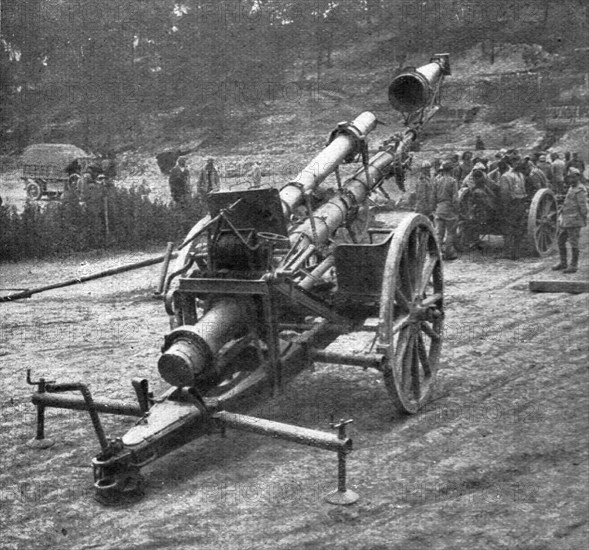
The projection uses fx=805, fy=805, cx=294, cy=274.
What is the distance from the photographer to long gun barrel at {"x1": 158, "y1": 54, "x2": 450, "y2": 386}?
4.54 metres

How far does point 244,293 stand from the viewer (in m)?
4.82

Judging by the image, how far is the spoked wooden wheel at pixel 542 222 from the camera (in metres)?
11.6

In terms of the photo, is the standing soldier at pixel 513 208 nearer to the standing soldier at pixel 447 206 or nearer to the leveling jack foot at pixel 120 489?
the standing soldier at pixel 447 206

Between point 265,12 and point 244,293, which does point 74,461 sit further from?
point 265,12

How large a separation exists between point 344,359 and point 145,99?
29.4m

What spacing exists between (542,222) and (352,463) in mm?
8163

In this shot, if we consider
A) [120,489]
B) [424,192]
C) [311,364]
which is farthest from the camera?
[424,192]

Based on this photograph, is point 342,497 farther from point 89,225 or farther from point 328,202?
point 89,225

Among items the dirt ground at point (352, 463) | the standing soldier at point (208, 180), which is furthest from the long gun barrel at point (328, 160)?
the standing soldier at point (208, 180)

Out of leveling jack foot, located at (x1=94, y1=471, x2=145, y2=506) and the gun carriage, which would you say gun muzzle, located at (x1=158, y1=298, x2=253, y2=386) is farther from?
the gun carriage

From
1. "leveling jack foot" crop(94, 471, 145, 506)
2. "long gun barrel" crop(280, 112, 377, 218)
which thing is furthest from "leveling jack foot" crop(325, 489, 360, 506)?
"long gun barrel" crop(280, 112, 377, 218)

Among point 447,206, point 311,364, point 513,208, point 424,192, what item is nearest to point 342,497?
point 311,364

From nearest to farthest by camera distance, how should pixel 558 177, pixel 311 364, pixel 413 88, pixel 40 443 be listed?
pixel 40 443, pixel 311 364, pixel 413 88, pixel 558 177

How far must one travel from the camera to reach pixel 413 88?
7.43 metres
